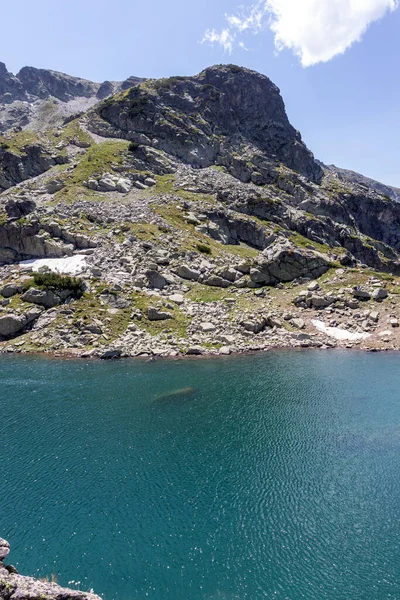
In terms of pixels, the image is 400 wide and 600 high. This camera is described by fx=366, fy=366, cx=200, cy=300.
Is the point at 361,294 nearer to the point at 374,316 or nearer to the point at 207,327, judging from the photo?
the point at 374,316

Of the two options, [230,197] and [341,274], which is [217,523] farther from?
[230,197]

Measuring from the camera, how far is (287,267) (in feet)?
295

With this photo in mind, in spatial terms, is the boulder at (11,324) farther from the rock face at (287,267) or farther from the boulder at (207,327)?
the rock face at (287,267)

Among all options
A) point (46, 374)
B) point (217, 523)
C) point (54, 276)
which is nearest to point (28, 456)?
point (217, 523)

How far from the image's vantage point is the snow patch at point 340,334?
2676 inches

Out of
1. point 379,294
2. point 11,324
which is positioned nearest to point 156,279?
point 11,324

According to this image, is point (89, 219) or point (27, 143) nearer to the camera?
point (89, 219)

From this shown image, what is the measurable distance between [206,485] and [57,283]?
5824cm

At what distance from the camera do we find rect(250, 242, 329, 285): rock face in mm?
89125

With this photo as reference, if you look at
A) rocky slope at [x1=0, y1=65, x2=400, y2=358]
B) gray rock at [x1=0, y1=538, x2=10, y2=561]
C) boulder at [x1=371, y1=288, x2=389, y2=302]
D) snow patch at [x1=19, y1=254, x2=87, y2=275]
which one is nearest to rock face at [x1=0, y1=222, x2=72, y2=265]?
rocky slope at [x1=0, y1=65, x2=400, y2=358]

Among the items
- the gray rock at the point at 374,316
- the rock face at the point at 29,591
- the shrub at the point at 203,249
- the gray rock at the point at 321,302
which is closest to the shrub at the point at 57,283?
the shrub at the point at 203,249

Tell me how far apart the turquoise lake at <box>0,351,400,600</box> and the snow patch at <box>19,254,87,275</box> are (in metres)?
38.2

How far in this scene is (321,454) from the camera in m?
32.1

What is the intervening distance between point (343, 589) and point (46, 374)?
151 ft
